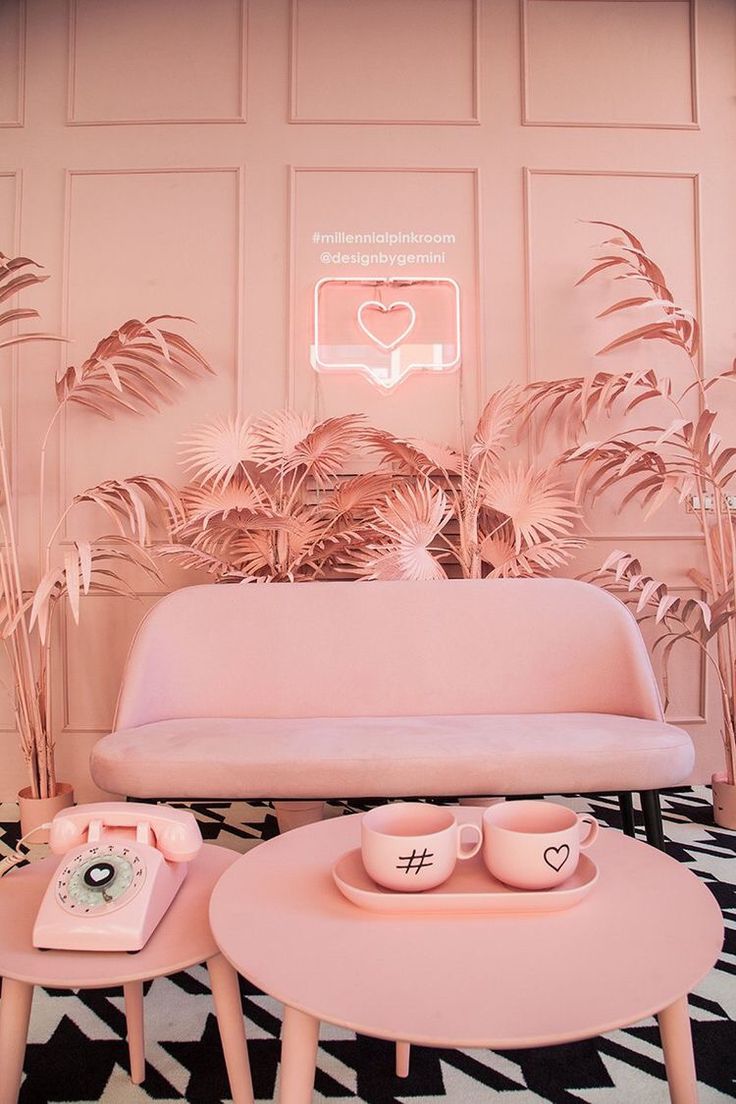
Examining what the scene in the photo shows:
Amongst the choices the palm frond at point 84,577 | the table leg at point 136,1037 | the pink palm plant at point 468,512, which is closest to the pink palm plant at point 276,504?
the pink palm plant at point 468,512

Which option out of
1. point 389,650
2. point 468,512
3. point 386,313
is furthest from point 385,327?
point 389,650

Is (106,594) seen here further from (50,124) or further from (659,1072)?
(659,1072)

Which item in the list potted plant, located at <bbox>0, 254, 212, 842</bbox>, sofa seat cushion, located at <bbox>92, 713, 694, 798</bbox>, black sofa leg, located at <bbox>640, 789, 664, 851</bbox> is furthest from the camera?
potted plant, located at <bbox>0, 254, 212, 842</bbox>

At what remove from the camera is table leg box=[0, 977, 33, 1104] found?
0.90 meters

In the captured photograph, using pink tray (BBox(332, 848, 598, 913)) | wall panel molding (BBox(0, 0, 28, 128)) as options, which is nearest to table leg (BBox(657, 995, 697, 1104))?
pink tray (BBox(332, 848, 598, 913))

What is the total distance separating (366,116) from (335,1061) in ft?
10.6

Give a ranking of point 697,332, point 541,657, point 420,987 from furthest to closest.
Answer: point 697,332 → point 541,657 → point 420,987

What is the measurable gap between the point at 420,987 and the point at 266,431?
93.4 inches

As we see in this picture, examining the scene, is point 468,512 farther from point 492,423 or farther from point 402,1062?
point 402,1062

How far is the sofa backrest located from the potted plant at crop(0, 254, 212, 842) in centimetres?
35

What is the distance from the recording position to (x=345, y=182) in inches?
119

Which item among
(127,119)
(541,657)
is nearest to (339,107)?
(127,119)

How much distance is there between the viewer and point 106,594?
9.67 feet

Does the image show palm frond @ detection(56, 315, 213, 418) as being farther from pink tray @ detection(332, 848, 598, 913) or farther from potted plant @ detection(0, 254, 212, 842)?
pink tray @ detection(332, 848, 598, 913)
